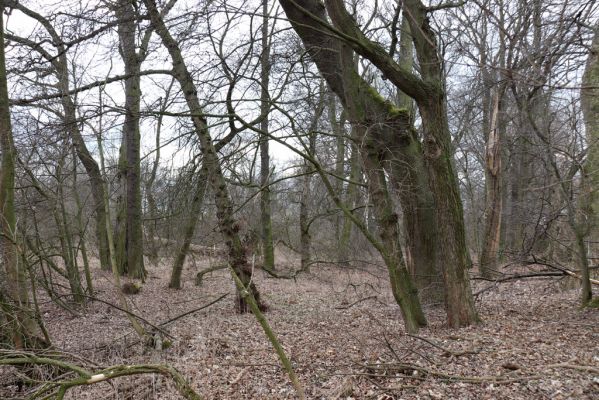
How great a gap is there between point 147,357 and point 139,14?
4.96 m

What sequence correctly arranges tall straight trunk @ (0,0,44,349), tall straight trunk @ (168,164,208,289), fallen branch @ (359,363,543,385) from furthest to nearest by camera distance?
1. tall straight trunk @ (168,164,208,289)
2. tall straight trunk @ (0,0,44,349)
3. fallen branch @ (359,363,543,385)

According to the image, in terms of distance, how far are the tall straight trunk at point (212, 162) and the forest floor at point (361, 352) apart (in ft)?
3.16

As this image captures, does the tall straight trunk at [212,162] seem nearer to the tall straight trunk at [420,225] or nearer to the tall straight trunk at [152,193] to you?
the tall straight trunk at [152,193]

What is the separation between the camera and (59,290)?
8680mm

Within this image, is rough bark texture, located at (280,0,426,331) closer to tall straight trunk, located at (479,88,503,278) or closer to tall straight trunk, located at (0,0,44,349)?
tall straight trunk, located at (0,0,44,349)

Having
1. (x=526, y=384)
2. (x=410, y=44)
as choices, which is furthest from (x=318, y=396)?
(x=410, y=44)

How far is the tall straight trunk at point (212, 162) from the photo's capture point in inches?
267

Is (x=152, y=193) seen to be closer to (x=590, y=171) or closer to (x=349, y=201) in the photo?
(x=349, y=201)

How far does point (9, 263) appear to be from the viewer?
213 inches

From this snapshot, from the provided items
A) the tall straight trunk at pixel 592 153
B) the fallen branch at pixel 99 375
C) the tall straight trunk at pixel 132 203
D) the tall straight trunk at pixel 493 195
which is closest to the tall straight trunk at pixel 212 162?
the fallen branch at pixel 99 375

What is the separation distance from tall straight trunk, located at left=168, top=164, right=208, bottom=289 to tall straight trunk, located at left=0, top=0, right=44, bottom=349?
8.08ft

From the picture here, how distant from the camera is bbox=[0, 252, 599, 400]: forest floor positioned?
13.2 feet

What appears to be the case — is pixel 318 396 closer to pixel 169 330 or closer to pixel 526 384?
pixel 526 384

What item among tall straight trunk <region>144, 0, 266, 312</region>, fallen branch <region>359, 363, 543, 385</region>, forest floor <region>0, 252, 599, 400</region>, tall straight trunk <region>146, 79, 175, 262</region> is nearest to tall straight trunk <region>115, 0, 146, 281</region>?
tall straight trunk <region>146, 79, 175, 262</region>
